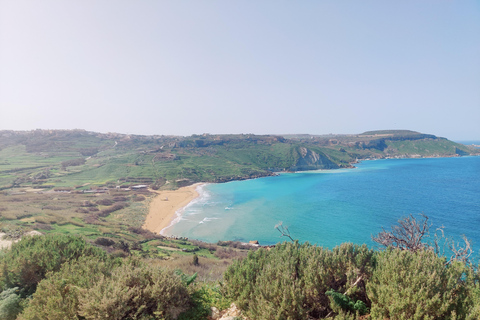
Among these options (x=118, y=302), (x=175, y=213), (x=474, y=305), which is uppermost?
(x=474, y=305)

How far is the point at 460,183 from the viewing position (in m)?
81.1

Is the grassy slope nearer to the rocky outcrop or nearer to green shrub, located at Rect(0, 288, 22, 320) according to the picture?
green shrub, located at Rect(0, 288, 22, 320)

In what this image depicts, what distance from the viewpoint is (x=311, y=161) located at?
136m

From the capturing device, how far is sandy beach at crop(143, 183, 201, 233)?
47.8 m

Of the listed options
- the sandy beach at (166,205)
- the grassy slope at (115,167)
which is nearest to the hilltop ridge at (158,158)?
the grassy slope at (115,167)

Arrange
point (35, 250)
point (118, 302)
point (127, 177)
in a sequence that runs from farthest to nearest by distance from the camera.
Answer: point (127, 177) < point (35, 250) < point (118, 302)

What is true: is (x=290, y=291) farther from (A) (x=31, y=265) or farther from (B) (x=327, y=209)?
(B) (x=327, y=209)

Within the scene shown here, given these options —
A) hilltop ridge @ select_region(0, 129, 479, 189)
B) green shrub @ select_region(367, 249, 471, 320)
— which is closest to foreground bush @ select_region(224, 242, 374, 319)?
green shrub @ select_region(367, 249, 471, 320)

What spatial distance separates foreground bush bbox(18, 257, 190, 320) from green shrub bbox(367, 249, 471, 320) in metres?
5.68

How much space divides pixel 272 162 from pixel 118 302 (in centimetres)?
12641

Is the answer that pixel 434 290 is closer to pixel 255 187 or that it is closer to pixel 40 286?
pixel 40 286

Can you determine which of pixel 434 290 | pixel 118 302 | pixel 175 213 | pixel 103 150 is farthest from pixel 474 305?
pixel 103 150

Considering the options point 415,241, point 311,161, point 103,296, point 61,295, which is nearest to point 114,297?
point 103,296

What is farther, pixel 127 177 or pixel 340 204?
pixel 127 177
